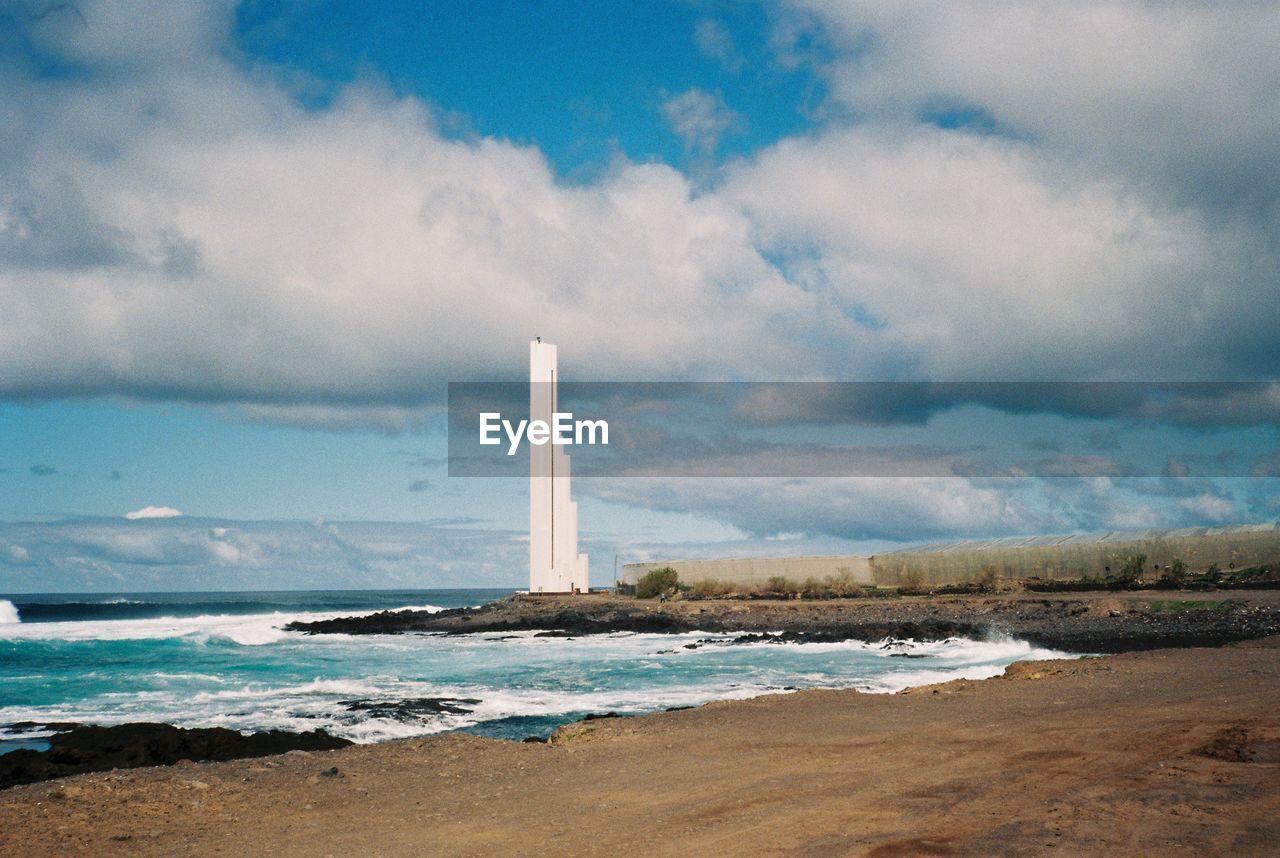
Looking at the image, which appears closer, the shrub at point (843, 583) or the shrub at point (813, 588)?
the shrub at point (843, 583)

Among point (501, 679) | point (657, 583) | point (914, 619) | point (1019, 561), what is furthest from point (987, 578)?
point (501, 679)

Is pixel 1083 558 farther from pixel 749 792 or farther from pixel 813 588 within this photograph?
pixel 749 792

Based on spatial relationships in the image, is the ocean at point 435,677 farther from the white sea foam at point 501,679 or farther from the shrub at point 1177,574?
the shrub at point 1177,574

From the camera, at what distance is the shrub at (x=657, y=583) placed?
182 ft

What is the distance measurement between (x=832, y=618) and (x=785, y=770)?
31.9 meters

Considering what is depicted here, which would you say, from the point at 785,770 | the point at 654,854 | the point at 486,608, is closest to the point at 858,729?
the point at 785,770

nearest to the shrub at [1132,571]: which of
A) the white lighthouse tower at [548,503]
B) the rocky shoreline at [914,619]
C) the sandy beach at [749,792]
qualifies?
the rocky shoreline at [914,619]

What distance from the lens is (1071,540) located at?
53.6 m

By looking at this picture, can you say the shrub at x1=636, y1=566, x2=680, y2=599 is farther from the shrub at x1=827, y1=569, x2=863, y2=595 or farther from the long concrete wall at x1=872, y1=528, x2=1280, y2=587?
the long concrete wall at x1=872, y1=528, x2=1280, y2=587

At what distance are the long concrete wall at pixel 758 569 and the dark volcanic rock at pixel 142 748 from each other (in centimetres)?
4610

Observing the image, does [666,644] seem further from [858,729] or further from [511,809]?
[511,809]

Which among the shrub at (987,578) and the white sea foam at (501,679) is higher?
the shrub at (987,578)

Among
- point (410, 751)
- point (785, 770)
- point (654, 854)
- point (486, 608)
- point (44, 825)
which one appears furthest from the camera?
point (486, 608)

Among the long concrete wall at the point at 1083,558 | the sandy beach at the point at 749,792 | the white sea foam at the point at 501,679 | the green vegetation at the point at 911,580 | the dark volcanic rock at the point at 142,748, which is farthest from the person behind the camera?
the green vegetation at the point at 911,580
